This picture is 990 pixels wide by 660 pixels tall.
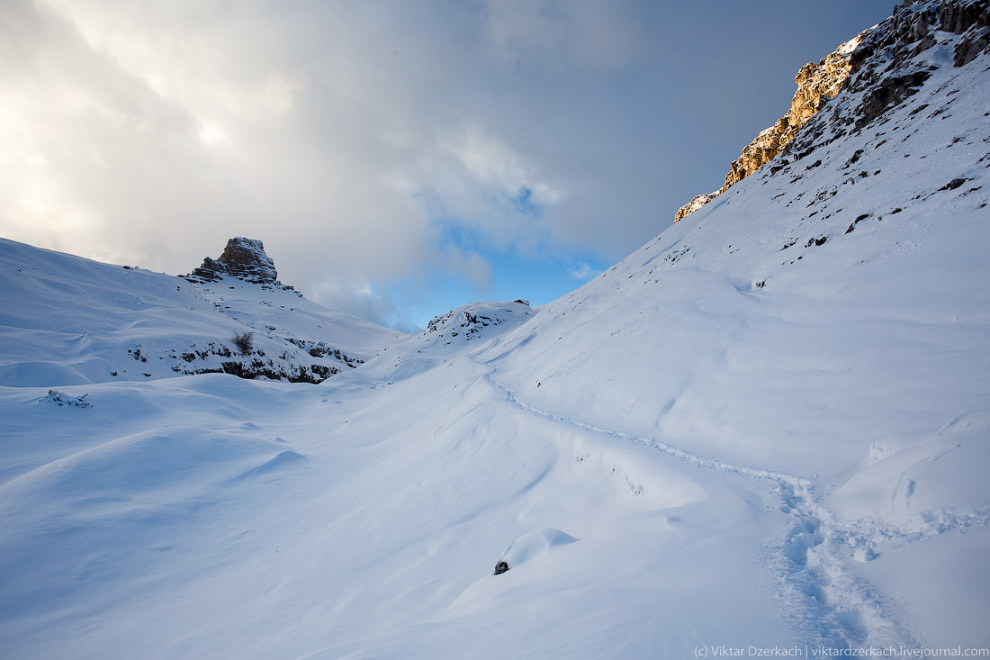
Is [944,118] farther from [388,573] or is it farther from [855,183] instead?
[388,573]

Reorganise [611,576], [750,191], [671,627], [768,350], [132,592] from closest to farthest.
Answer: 1. [671,627]
2. [611,576]
3. [132,592]
4. [768,350]
5. [750,191]

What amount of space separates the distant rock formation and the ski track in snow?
287 feet

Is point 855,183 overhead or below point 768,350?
overhead

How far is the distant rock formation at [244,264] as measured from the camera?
73000 mm

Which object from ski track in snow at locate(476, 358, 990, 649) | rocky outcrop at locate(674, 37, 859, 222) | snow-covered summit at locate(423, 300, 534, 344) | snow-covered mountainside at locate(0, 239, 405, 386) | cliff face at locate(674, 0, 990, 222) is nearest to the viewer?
ski track in snow at locate(476, 358, 990, 649)

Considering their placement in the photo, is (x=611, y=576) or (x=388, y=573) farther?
(x=388, y=573)

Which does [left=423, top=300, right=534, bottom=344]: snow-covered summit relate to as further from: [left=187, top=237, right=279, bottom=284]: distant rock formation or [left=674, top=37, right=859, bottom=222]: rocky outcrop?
[left=187, top=237, right=279, bottom=284]: distant rock formation

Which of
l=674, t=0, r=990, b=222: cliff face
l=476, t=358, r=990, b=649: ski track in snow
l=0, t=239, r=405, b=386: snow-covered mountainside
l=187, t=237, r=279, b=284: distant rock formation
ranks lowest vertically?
l=476, t=358, r=990, b=649: ski track in snow

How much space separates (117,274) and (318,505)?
48.9 m

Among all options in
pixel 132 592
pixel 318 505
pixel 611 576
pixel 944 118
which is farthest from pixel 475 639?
pixel 944 118

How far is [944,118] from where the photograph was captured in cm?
1267

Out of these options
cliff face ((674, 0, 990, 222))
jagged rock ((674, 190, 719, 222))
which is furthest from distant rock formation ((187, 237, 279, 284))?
cliff face ((674, 0, 990, 222))

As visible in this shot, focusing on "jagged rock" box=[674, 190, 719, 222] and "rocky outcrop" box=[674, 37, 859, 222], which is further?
"jagged rock" box=[674, 190, 719, 222]

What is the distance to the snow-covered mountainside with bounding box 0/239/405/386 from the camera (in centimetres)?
1888
